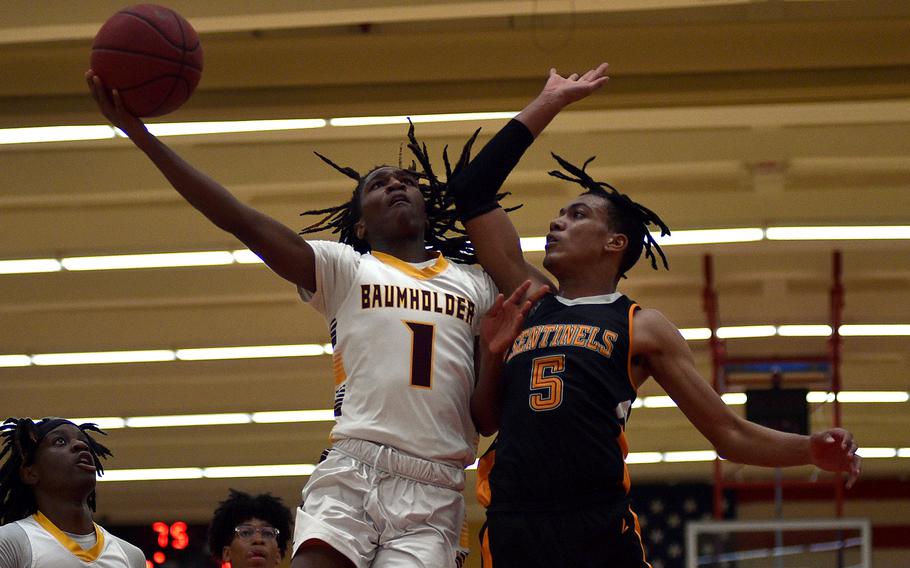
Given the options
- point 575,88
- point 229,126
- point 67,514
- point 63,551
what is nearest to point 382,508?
point 575,88

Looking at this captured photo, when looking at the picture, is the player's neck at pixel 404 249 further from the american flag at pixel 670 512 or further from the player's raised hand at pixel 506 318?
the american flag at pixel 670 512

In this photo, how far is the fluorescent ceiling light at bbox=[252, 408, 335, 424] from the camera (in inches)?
626

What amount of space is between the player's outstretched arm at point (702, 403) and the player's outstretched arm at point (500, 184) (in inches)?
16.5

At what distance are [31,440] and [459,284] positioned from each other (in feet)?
7.28

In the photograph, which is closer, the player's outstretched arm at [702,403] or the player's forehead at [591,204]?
the player's outstretched arm at [702,403]

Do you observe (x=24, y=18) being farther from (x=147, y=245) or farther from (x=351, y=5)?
(x=147, y=245)

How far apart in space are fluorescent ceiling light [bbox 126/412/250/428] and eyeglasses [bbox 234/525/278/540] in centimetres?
937

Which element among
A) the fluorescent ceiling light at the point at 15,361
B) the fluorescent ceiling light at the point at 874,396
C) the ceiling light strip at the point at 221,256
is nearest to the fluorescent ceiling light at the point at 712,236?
the ceiling light strip at the point at 221,256

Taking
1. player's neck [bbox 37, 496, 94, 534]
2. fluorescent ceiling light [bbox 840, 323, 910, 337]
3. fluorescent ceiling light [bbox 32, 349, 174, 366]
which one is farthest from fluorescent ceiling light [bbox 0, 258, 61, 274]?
fluorescent ceiling light [bbox 840, 323, 910, 337]

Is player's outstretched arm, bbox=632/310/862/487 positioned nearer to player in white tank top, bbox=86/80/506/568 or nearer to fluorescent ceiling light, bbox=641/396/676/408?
player in white tank top, bbox=86/80/506/568

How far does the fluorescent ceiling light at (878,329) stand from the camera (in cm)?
1352

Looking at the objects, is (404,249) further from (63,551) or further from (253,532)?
(253,532)

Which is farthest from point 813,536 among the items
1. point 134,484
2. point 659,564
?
point 134,484

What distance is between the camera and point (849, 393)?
15484 millimetres
